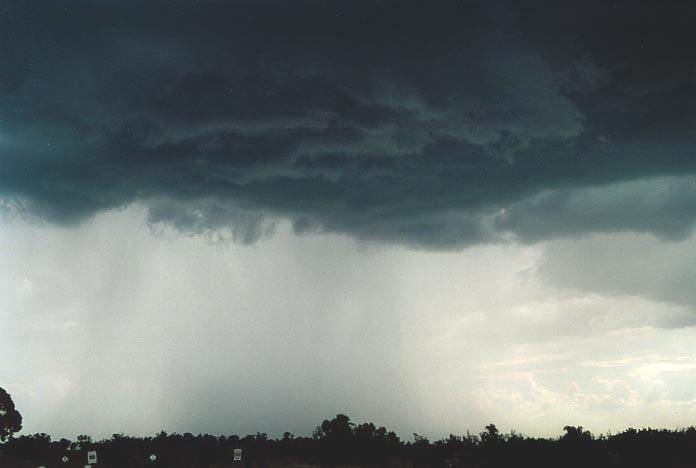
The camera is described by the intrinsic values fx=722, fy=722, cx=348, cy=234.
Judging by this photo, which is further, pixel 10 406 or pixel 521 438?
pixel 10 406

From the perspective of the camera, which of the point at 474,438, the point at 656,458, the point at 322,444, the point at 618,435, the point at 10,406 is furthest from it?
the point at 10,406

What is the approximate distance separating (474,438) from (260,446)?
36.8 metres

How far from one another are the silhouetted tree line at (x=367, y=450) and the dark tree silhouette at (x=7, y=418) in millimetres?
2824

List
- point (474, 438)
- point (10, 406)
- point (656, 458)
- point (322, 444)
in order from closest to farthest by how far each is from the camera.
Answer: point (656, 458) < point (474, 438) < point (322, 444) < point (10, 406)

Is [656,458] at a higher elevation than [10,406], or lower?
lower

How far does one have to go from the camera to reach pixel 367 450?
113750 mm

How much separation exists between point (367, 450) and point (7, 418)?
6349cm

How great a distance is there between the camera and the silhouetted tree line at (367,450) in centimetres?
8131

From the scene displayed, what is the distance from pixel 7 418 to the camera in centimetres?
12569

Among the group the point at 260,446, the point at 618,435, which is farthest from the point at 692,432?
the point at 260,446

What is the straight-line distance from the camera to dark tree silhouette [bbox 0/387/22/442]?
126m

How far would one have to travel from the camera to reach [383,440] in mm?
123062

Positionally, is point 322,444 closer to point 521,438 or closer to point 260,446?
point 260,446

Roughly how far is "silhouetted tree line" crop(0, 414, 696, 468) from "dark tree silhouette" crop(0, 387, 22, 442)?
282 cm
